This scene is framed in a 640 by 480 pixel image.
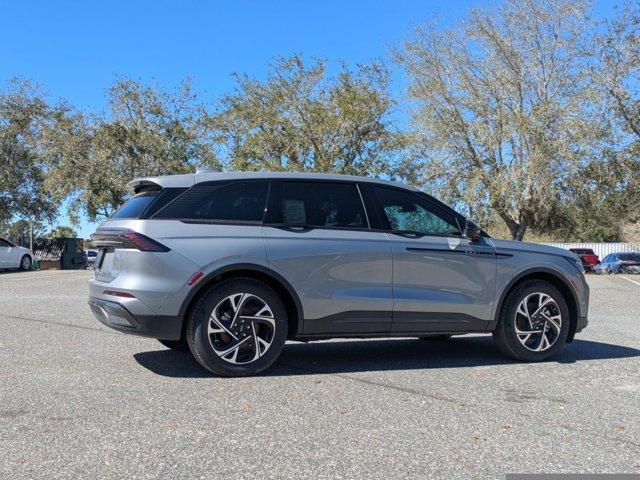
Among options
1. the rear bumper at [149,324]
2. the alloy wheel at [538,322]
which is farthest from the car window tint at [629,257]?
the rear bumper at [149,324]

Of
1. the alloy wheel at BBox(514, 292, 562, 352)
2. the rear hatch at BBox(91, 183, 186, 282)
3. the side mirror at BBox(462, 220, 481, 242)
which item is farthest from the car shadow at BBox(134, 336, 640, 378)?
the side mirror at BBox(462, 220, 481, 242)

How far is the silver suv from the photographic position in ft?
18.2

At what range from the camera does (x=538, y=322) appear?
6695mm

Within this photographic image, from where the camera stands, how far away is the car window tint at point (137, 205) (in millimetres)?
5782

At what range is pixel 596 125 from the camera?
1150 inches

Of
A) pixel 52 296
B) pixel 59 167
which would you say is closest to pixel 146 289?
pixel 52 296

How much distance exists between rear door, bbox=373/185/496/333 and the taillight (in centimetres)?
216

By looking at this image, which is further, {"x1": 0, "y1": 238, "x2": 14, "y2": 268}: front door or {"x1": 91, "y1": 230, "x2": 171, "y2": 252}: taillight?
{"x1": 0, "y1": 238, "x2": 14, "y2": 268}: front door

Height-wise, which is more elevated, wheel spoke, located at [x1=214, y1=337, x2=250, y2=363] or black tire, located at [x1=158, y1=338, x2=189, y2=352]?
wheel spoke, located at [x1=214, y1=337, x2=250, y2=363]

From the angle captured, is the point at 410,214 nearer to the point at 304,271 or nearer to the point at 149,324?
the point at 304,271

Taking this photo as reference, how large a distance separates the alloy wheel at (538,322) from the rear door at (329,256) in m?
1.49

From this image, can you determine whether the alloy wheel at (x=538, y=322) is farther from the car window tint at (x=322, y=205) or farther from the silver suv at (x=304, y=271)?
the car window tint at (x=322, y=205)

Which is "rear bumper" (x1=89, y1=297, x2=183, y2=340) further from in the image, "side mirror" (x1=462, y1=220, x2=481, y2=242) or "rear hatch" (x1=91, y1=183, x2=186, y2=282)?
"side mirror" (x1=462, y1=220, x2=481, y2=242)

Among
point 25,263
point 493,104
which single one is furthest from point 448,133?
point 25,263
